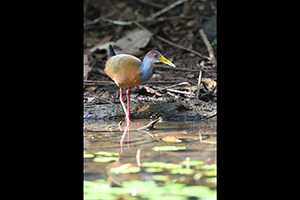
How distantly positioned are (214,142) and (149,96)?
2.33 meters

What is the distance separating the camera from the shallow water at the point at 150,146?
240cm

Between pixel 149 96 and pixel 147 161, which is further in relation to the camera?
pixel 149 96

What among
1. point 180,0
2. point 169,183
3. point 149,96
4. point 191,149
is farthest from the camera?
point 180,0

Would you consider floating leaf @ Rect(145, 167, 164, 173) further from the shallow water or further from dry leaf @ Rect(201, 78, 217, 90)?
dry leaf @ Rect(201, 78, 217, 90)

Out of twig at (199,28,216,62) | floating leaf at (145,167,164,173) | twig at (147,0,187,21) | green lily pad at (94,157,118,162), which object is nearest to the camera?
floating leaf at (145,167,164,173)

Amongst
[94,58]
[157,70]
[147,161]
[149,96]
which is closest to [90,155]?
[147,161]

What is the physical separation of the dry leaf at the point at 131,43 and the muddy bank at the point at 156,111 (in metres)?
2.85

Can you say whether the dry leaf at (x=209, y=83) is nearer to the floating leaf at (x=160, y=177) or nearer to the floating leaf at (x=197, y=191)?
the floating leaf at (x=160, y=177)

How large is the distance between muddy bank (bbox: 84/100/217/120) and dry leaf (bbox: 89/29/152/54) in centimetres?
285

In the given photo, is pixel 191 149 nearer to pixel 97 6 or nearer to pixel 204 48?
pixel 204 48

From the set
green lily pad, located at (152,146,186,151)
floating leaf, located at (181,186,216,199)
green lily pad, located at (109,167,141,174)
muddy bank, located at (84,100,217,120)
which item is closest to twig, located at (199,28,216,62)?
muddy bank, located at (84,100,217,120)

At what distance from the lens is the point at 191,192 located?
2.13 meters

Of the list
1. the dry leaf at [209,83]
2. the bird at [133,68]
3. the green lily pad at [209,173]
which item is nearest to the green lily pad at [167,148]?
the green lily pad at [209,173]

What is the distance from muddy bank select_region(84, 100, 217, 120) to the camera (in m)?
4.48
